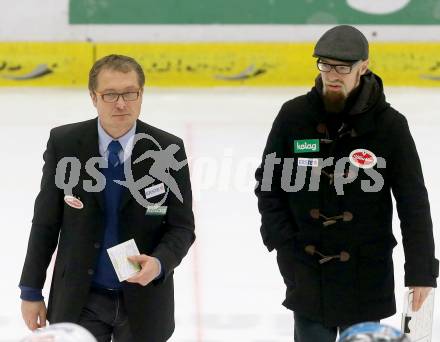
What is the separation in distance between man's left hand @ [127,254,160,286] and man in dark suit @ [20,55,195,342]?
68 millimetres

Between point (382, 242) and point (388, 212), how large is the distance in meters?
0.11

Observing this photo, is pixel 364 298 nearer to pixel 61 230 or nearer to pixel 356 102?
pixel 356 102

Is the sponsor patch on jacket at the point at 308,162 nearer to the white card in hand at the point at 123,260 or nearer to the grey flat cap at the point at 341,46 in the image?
the grey flat cap at the point at 341,46

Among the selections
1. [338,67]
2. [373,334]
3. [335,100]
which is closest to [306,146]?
[335,100]

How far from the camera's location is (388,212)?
3.21 m

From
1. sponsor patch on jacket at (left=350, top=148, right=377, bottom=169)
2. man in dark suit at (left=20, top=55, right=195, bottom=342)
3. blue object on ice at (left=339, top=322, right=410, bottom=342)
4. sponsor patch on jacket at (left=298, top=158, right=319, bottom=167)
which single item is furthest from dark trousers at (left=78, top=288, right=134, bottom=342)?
blue object on ice at (left=339, top=322, right=410, bottom=342)

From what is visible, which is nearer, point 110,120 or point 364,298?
point 110,120

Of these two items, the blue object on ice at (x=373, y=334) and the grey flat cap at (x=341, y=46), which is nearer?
the blue object on ice at (x=373, y=334)

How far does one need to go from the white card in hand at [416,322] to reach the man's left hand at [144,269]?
0.81 meters

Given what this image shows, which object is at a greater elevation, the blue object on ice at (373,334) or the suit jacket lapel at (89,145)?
the suit jacket lapel at (89,145)

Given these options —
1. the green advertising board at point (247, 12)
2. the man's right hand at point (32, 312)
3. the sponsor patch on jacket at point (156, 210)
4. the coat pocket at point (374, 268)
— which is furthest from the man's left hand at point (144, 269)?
the green advertising board at point (247, 12)

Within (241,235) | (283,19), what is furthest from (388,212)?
(283,19)

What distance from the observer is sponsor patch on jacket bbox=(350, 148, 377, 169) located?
10.3ft

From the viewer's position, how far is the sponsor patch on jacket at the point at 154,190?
299 cm
